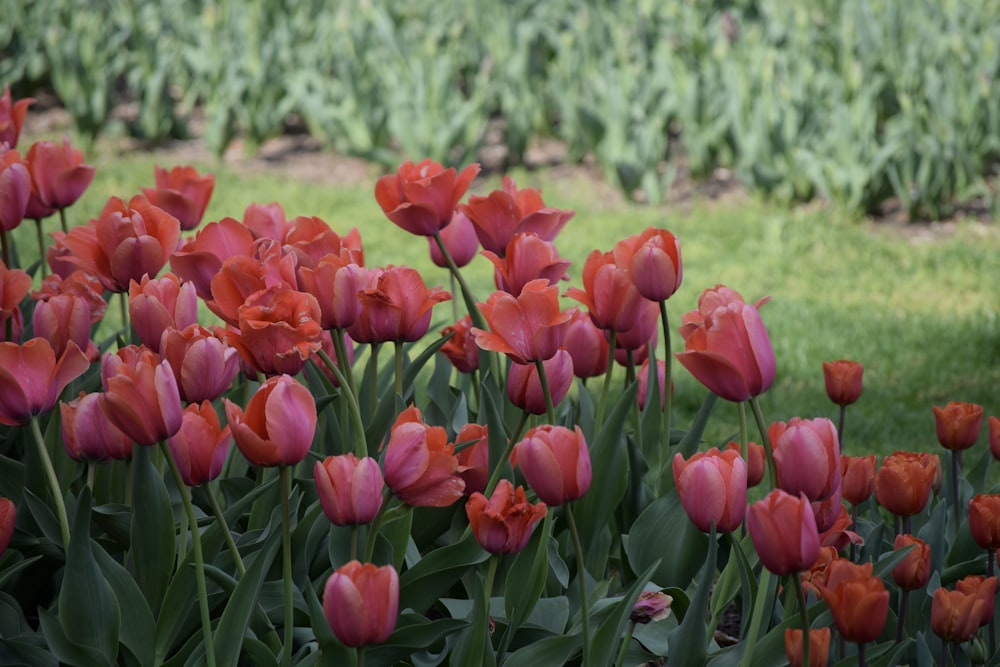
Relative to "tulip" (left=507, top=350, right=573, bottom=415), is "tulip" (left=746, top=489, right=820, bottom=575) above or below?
above

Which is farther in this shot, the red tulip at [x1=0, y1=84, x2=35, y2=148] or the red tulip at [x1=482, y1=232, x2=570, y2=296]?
the red tulip at [x1=0, y1=84, x2=35, y2=148]

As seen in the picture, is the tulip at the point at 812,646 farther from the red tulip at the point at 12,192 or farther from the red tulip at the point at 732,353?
the red tulip at the point at 12,192

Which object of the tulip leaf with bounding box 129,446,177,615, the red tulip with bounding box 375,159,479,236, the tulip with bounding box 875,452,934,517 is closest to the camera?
the tulip leaf with bounding box 129,446,177,615

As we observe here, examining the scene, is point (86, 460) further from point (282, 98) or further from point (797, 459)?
point (282, 98)

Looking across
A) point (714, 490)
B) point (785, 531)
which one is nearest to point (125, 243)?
point (714, 490)

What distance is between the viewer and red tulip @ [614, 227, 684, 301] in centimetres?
148

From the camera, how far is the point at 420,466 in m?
1.26

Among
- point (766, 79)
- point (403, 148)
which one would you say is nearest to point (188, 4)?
point (403, 148)

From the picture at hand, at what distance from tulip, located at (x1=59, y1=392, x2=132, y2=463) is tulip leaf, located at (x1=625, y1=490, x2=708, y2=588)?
2.32ft

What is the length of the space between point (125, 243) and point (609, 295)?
0.68 meters

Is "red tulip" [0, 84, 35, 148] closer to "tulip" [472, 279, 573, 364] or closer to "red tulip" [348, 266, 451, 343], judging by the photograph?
"red tulip" [348, 266, 451, 343]

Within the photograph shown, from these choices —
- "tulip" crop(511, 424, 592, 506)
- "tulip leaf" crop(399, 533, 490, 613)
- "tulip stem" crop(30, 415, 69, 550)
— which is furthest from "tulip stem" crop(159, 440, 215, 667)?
"tulip" crop(511, 424, 592, 506)

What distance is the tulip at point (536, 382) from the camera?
1.55 m

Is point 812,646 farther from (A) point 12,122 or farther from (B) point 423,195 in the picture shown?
(A) point 12,122
